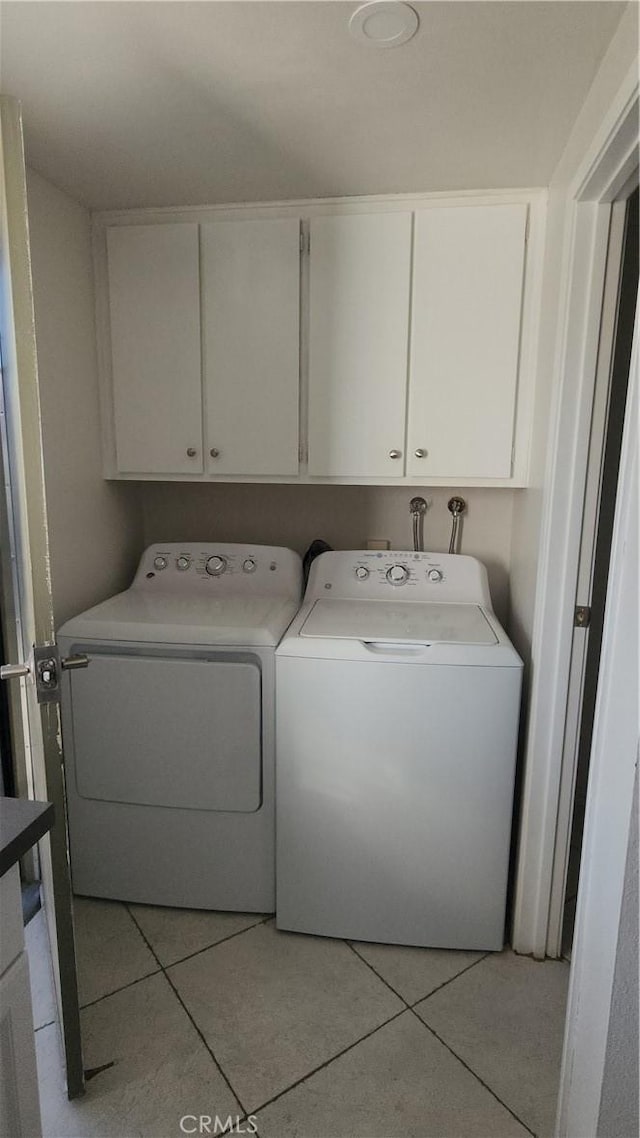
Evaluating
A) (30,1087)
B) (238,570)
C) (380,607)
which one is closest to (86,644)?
(238,570)

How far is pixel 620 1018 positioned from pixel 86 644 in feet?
4.87

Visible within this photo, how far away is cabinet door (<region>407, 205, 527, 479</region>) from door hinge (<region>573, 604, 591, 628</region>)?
21.2 inches

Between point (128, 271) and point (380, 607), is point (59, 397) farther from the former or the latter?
point (380, 607)

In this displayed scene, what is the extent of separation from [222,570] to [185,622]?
431 mm

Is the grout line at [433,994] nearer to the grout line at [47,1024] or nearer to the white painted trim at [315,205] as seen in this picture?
the grout line at [47,1024]

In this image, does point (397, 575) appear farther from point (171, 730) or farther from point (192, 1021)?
point (192, 1021)

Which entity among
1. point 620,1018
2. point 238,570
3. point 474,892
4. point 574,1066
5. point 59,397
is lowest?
point 474,892

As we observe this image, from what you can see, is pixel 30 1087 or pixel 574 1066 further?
pixel 574 1066

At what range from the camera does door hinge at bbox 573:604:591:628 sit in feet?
5.16

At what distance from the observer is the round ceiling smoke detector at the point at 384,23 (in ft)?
3.50

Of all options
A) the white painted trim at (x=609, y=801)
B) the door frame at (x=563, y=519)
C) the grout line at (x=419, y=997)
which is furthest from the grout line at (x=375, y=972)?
the white painted trim at (x=609, y=801)

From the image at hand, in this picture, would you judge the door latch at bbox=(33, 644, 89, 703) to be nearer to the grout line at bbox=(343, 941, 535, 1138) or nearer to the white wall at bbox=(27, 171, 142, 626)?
the white wall at bbox=(27, 171, 142, 626)

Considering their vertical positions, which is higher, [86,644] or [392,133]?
[392,133]

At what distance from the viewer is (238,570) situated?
2.18 m
